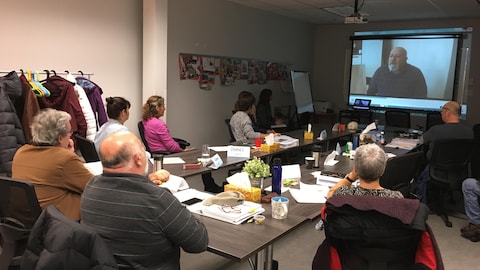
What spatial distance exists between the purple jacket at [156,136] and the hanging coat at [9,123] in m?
1.19

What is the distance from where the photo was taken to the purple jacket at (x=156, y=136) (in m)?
4.28

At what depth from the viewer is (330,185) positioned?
2.90m

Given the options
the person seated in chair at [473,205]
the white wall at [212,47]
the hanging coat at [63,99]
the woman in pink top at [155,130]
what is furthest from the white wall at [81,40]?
the person seated in chair at [473,205]

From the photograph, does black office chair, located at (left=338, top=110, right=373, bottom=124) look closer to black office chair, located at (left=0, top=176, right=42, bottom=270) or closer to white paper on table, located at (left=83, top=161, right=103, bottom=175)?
white paper on table, located at (left=83, top=161, right=103, bottom=175)

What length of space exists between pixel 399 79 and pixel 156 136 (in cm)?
594

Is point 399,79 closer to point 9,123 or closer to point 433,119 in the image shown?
point 433,119

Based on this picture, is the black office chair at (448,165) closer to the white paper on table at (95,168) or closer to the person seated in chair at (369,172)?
the person seated in chair at (369,172)

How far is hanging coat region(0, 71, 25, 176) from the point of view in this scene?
339cm

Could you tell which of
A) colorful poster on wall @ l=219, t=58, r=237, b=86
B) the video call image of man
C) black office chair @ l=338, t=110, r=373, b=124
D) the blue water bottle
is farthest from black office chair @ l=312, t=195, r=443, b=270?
the video call image of man

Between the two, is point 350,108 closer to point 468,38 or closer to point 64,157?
point 468,38

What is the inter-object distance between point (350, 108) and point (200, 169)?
644cm

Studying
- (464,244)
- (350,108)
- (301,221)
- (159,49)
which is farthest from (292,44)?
(301,221)

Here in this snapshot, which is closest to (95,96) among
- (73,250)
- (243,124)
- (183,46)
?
(243,124)

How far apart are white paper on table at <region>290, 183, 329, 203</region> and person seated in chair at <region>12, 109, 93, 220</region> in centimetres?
127
